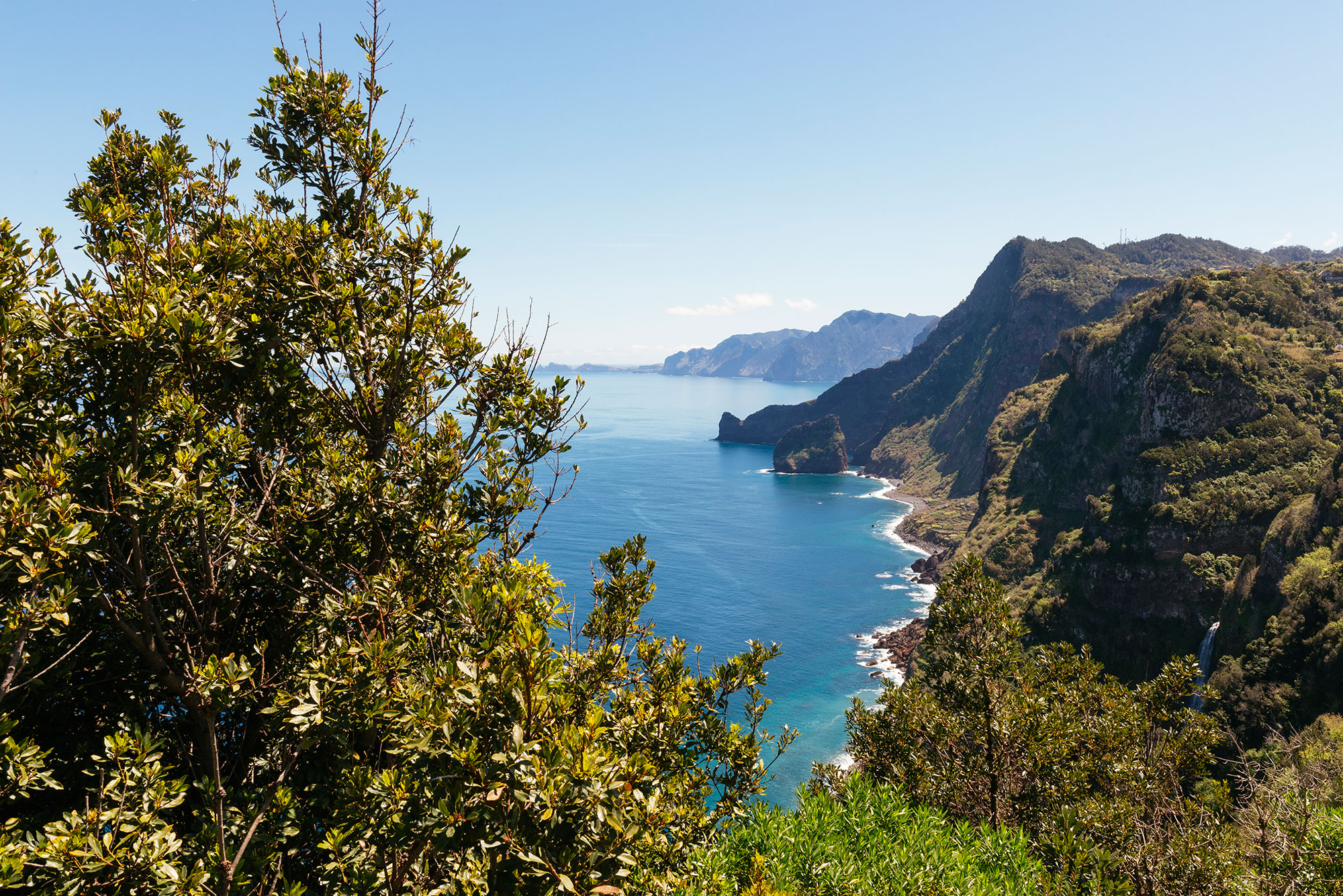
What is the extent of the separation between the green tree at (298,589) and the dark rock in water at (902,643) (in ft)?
252

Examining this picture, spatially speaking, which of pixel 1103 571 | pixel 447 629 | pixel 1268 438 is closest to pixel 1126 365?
pixel 1268 438

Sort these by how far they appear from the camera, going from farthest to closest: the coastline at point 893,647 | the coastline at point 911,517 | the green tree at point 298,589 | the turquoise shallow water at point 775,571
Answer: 1. the coastline at point 911,517
2. the coastline at point 893,647
3. the turquoise shallow water at point 775,571
4. the green tree at point 298,589

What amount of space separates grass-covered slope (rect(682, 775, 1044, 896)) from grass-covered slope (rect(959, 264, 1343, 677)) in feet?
196

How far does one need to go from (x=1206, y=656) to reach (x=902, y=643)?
110ft

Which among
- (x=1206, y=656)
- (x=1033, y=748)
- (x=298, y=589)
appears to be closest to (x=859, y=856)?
(x=1033, y=748)

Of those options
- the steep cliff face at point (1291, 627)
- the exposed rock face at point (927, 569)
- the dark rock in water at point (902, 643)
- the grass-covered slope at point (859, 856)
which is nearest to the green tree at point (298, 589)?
the grass-covered slope at point (859, 856)

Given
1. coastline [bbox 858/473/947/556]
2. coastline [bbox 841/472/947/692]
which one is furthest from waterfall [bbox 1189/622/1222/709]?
coastline [bbox 858/473/947/556]

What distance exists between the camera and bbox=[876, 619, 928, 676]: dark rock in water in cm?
7969

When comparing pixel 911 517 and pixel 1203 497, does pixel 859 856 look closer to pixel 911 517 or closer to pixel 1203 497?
pixel 1203 497

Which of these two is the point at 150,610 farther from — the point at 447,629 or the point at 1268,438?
the point at 1268,438

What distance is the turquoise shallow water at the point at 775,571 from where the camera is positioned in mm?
74312

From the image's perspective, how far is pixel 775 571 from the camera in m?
112

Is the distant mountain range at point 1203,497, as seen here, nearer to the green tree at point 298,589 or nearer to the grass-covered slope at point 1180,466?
the grass-covered slope at point 1180,466

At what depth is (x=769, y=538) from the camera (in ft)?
437
